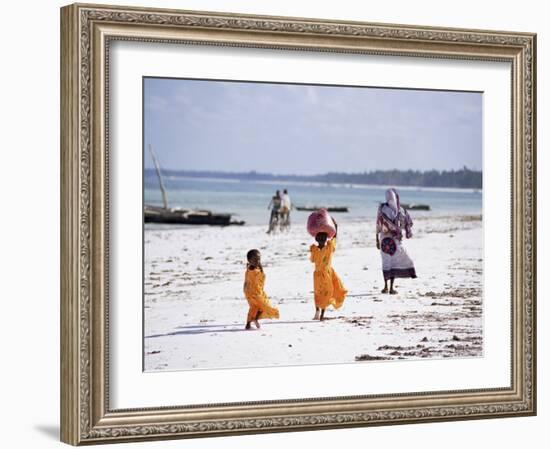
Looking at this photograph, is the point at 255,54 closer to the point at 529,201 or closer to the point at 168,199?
the point at 168,199

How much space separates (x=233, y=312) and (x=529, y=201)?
5.93ft

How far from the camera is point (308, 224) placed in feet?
23.2

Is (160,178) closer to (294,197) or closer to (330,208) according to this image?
(294,197)

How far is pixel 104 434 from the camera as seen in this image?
661cm

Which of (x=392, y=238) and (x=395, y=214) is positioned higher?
(x=395, y=214)

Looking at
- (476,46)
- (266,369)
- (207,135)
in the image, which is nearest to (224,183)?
(207,135)

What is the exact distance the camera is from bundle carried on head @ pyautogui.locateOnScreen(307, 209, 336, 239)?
23.2ft

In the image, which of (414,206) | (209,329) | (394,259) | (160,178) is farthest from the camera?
(414,206)

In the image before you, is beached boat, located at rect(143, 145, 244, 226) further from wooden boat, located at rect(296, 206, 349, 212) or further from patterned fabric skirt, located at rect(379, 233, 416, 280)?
patterned fabric skirt, located at rect(379, 233, 416, 280)

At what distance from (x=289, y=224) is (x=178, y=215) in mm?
601

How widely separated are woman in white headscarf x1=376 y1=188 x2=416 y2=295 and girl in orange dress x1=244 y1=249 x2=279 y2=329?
2.17 feet

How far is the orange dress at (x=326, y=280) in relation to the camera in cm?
708

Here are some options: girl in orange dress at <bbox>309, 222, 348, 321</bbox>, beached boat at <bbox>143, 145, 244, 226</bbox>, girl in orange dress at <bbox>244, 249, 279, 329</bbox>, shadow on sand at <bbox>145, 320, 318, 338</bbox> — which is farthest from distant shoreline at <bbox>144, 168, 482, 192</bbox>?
shadow on sand at <bbox>145, 320, 318, 338</bbox>

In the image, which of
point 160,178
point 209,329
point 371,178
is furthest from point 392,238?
point 160,178
